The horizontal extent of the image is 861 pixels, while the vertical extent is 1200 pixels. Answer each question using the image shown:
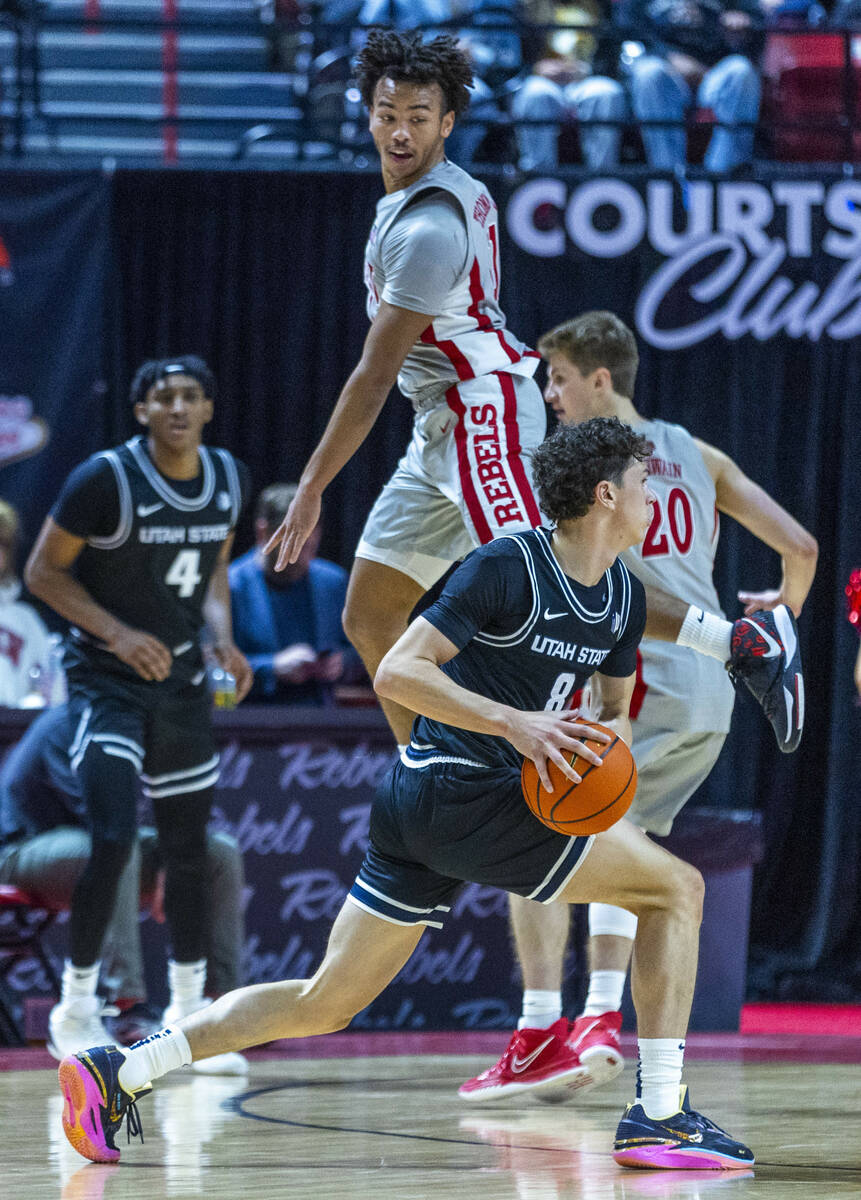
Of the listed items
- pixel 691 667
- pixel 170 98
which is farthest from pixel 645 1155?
pixel 170 98

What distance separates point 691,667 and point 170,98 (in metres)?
6.61

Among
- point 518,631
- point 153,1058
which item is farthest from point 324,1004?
point 518,631

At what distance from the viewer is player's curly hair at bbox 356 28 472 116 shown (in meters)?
3.97

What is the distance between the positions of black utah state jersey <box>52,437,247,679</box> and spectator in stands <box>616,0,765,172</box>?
141 inches

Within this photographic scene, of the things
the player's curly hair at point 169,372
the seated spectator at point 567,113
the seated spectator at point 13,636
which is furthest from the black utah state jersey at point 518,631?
the seated spectator at point 567,113

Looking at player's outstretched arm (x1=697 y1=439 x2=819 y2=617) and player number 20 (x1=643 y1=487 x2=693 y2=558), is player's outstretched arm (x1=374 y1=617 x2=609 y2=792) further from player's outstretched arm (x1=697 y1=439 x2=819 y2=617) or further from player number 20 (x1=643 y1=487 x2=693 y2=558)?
player's outstretched arm (x1=697 y1=439 x2=819 y2=617)

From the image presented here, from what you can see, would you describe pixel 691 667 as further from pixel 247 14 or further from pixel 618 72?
pixel 247 14

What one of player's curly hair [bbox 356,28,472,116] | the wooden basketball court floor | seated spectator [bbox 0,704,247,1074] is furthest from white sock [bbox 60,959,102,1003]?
player's curly hair [bbox 356,28,472,116]

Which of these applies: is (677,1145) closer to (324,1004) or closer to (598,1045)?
(324,1004)

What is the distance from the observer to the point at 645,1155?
3.24 meters

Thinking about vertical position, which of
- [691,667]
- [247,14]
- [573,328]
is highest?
[247,14]

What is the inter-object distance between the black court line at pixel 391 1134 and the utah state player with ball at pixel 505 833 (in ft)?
0.38

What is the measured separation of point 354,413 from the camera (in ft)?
12.5

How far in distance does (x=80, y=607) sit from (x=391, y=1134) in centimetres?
200
